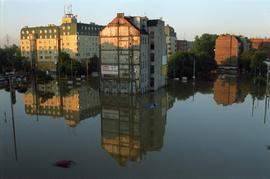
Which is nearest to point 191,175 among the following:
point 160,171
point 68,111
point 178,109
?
point 160,171

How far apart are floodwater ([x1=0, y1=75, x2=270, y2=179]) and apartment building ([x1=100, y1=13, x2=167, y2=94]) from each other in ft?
10.1

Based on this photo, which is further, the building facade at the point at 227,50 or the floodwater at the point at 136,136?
the building facade at the point at 227,50

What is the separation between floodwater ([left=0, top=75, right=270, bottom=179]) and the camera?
18297 millimetres

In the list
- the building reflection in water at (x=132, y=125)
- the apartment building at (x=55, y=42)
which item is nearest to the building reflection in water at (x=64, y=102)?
the building reflection in water at (x=132, y=125)

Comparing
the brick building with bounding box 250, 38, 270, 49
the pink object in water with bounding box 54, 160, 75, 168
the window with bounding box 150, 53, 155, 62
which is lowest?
the pink object in water with bounding box 54, 160, 75, 168

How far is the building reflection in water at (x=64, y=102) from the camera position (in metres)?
34.0

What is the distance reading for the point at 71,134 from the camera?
26062 mm

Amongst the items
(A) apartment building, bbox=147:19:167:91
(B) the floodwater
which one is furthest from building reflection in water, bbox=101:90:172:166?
(A) apartment building, bbox=147:19:167:91

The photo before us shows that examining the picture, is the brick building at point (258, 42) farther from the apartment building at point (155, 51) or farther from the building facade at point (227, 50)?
the apartment building at point (155, 51)

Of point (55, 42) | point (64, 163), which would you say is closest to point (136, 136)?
point (64, 163)

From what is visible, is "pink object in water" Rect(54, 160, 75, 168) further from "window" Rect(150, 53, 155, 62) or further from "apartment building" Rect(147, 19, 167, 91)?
"window" Rect(150, 53, 155, 62)

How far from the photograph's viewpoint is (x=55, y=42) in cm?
8412

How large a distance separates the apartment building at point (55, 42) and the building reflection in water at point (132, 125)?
42.7m

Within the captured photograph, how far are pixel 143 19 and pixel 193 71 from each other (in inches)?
1102
